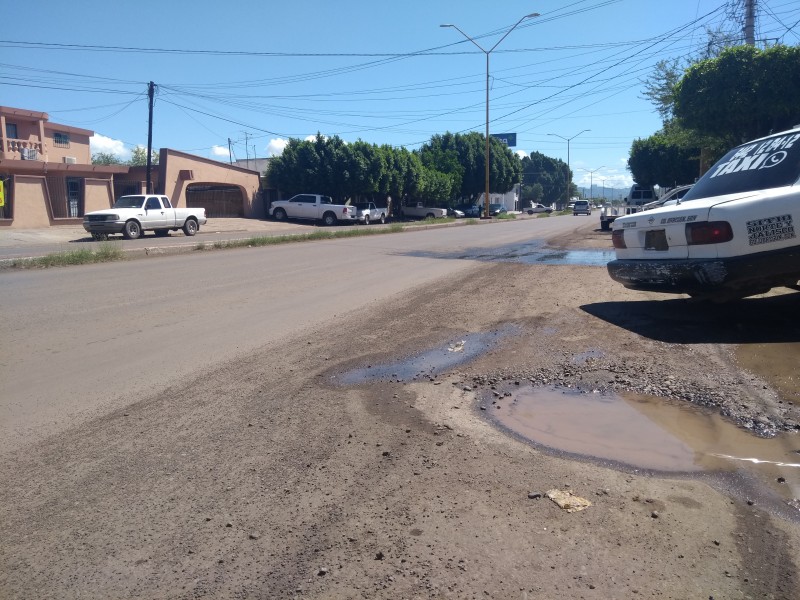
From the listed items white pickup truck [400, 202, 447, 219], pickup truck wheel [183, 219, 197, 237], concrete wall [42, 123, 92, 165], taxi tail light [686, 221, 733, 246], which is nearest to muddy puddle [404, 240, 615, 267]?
taxi tail light [686, 221, 733, 246]

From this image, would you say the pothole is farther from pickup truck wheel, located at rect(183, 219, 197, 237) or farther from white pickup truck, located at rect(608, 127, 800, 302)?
pickup truck wheel, located at rect(183, 219, 197, 237)

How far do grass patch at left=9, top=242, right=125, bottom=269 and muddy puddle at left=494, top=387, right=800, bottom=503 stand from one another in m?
14.1

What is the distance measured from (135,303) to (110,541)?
7.41 m

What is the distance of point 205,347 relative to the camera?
24.1 feet

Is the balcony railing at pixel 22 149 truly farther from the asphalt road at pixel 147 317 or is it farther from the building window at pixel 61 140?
the asphalt road at pixel 147 317

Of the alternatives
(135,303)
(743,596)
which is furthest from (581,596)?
(135,303)

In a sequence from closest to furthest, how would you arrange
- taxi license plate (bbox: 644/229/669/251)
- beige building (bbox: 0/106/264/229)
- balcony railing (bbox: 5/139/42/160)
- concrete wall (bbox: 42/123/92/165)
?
taxi license plate (bbox: 644/229/669/251)
beige building (bbox: 0/106/264/229)
balcony railing (bbox: 5/139/42/160)
concrete wall (bbox: 42/123/92/165)

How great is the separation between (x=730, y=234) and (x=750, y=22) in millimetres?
19752

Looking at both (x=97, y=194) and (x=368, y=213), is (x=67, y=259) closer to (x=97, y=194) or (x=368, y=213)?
(x=97, y=194)

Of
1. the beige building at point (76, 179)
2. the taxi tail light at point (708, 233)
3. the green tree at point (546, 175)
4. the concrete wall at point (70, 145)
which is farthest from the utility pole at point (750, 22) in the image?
the green tree at point (546, 175)

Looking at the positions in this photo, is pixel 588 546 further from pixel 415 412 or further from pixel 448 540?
pixel 415 412

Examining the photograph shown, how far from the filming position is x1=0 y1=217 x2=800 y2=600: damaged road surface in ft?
9.82

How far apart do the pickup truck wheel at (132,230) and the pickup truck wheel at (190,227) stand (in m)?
3.05

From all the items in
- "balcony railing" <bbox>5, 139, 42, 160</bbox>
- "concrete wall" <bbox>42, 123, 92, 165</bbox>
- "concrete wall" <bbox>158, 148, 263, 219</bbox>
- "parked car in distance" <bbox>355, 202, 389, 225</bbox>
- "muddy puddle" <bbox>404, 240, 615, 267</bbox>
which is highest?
"concrete wall" <bbox>42, 123, 92, 165</bbox>
